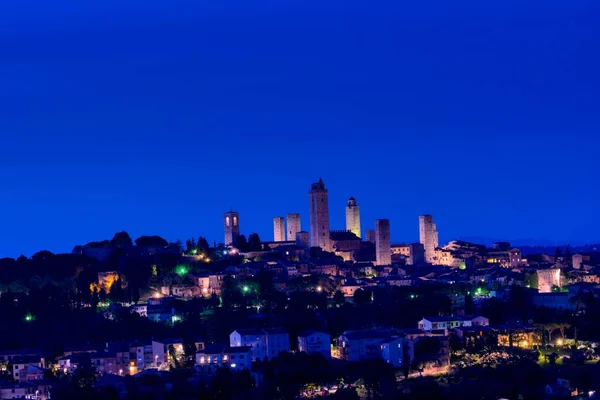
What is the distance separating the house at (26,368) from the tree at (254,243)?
14.0 meters

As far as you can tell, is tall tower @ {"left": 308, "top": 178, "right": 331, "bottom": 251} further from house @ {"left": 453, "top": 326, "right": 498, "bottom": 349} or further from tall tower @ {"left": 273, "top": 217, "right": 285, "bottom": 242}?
house @ {"left": 453, "top": 326, "right": 498, "bottom": 349}

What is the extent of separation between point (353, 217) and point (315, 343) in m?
18.9

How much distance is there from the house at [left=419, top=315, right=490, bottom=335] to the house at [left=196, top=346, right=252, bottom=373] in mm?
5108

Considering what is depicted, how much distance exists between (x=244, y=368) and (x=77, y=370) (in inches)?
136

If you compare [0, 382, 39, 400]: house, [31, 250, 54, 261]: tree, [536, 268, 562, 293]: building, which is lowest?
[0, 382, 39, 400]: house

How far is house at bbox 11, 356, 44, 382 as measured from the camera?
1239 inches

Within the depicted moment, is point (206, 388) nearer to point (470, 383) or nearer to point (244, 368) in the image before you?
point (244, 368)

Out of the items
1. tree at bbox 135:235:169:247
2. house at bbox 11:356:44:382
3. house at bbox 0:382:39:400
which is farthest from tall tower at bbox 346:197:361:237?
house at bbox 0:382:39:400

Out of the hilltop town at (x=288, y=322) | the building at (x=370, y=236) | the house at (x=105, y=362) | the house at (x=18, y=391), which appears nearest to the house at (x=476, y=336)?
the hilltop town at (x=288, y=322)

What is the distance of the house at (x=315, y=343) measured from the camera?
32281 millimetres

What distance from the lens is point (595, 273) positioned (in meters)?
45.5

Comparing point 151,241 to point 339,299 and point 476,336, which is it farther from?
point 476,336

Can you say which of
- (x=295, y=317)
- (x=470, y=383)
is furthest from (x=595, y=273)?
(x=470, y=383)

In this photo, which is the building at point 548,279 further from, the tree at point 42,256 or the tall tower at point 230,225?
the tree at point 42,256
